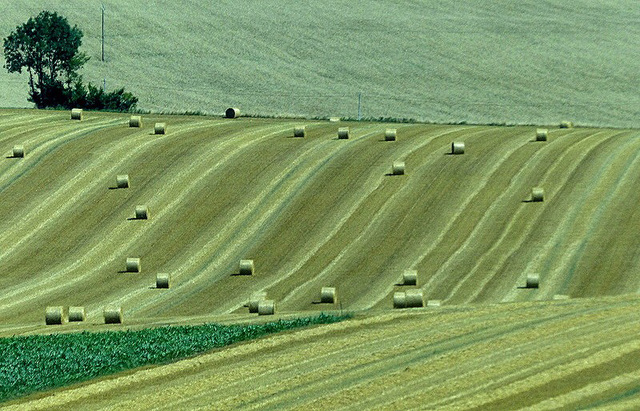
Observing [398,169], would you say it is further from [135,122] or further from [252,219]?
[135,122]

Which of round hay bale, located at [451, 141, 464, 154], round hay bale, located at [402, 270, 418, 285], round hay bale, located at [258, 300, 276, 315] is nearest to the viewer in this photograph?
round hay bale, located at [258, 300, 276, 315]


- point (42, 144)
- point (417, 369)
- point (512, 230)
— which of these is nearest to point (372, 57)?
point (42, 144)

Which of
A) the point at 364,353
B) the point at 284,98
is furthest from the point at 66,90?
the point at 364,353

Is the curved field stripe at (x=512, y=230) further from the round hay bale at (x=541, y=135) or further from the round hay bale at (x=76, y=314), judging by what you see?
the round hay bale at (x=76, y=314)

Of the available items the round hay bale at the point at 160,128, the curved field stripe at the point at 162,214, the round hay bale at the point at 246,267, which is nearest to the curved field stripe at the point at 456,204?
the round hay bale at the point at 246,267

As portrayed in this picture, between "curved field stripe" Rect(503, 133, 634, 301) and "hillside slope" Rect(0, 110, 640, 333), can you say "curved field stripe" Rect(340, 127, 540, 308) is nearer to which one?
"hillside slope" Rect(0, 110, 640, 333)

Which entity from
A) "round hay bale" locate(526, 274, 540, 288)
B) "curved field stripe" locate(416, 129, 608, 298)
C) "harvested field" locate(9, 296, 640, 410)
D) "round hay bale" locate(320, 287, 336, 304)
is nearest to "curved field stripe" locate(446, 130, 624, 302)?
"curved field stripe" locate(416, 129, 608, 298)
